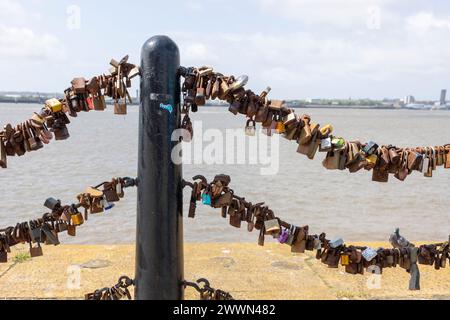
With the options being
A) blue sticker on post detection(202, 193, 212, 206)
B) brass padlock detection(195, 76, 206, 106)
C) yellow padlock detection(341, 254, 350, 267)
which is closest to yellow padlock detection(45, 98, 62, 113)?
brass padlock detection(195, 76, 206, 106)

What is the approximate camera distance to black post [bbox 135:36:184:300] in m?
2.11

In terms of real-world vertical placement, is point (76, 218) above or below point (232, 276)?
above

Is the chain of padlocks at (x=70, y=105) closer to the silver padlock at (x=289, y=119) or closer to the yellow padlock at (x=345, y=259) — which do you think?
the silver padlock at (x=289, y=119)

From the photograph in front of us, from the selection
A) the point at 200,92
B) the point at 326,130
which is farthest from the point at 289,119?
the point at 200,92

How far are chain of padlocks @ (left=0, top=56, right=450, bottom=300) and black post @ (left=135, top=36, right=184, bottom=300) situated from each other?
0.29ft

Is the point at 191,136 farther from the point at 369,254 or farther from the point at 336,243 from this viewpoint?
the point at 369,254

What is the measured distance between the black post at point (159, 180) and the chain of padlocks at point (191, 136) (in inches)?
3.5

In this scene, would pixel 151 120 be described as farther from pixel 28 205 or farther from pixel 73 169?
pixel 73 169

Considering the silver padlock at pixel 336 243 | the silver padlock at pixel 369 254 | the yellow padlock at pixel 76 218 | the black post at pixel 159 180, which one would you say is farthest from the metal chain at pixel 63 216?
the silver padlock at pixel 369 254

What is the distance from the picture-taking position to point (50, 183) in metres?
16.1

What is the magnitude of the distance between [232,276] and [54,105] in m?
3.52

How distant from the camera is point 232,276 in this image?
5.20 meters
